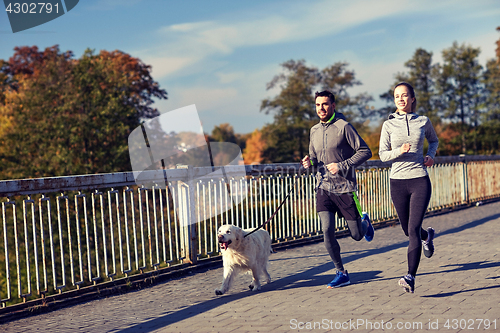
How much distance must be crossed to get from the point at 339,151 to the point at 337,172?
0.22 metres

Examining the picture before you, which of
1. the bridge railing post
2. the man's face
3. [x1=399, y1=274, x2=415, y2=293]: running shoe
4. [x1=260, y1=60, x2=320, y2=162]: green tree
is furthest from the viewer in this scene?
[x1=260, y1=60, x2=320, y2=162]: green tree

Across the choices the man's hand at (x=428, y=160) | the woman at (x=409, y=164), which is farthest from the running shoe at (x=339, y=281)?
the man's hand at (x=428, y=160)

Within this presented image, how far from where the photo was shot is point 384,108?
228ft

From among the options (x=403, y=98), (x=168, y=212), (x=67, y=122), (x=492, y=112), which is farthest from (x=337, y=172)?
(x=492, y=112)

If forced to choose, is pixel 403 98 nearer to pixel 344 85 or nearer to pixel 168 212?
pixel 168 212

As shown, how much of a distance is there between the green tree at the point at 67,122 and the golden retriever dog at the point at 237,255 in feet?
80.2

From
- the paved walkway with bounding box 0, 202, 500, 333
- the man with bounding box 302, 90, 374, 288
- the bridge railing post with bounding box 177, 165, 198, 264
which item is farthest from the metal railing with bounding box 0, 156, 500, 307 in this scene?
the man with bounding box 302, 90, 374, 288

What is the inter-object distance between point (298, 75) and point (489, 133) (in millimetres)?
21939

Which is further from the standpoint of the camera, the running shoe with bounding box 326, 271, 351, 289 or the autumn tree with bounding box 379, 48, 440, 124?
the autumn tree with bounding box 379, 48, 440, 124

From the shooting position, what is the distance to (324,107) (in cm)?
560

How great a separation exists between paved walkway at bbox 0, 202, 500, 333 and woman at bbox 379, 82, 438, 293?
54 centimetres

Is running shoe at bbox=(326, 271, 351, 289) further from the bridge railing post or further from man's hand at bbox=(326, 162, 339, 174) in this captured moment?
the bridge railing post

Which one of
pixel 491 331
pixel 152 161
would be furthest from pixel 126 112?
pixel 491 331

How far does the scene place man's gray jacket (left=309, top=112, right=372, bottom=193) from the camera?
A: 5.48 m
